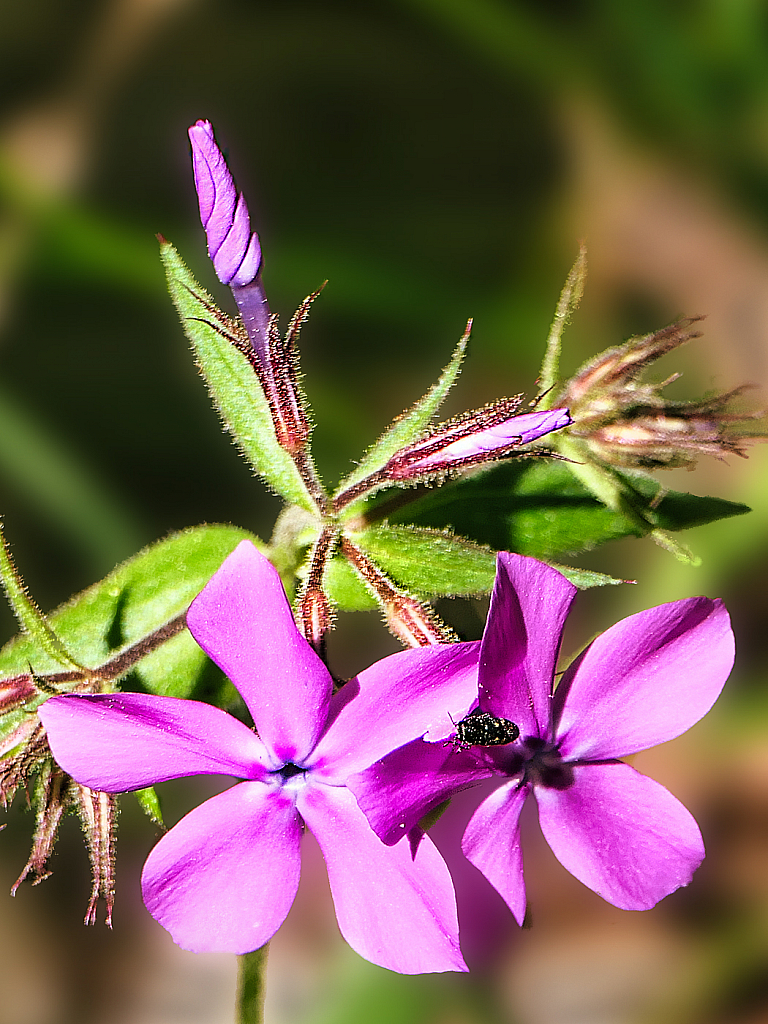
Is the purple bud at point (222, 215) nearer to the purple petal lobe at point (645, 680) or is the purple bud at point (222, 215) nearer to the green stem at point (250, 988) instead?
the purple petal lobe at point (645, 680)

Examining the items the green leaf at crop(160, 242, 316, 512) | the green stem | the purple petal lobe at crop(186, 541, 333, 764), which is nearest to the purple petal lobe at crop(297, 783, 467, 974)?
the purple petal lobe at crop(186, 541, 333, 764)

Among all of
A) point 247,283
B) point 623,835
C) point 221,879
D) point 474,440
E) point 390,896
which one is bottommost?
point 623,835

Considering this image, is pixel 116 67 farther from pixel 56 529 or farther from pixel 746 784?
pixel 746 784

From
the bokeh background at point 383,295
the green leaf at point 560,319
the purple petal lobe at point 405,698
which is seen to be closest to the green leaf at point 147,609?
the purple petal lobe at point 405,698

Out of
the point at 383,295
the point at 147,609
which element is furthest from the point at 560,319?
the point at 383,295

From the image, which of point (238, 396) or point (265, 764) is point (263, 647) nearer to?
point (265, 764)

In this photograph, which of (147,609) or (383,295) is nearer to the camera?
(147,609)
